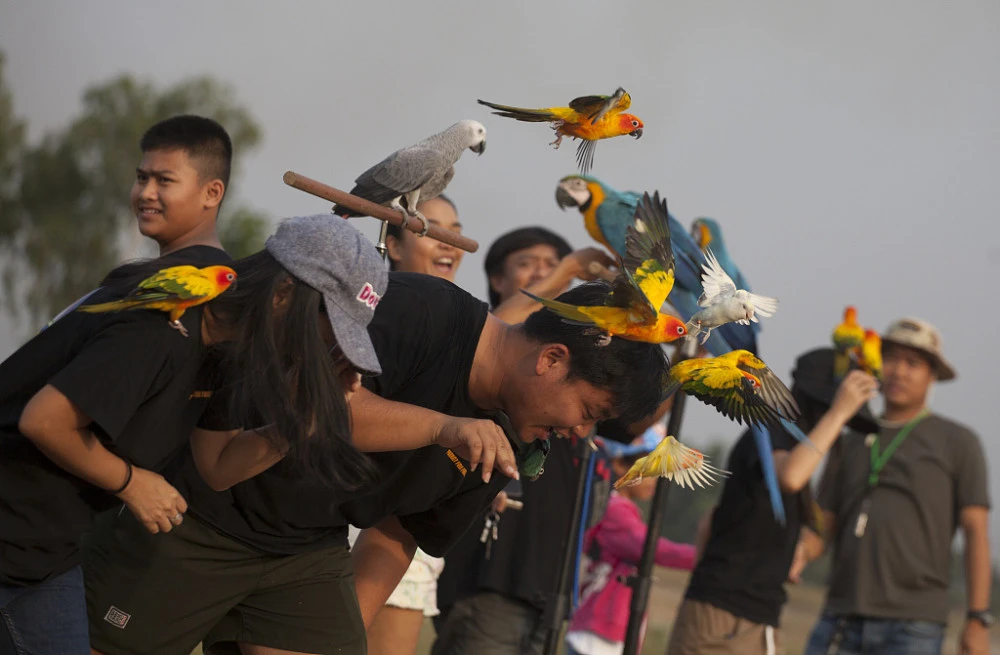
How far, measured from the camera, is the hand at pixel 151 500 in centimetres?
206

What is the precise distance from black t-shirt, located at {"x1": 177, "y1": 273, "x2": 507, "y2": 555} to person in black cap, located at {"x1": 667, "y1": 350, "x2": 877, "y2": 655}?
1.82 meters

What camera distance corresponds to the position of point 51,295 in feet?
62.5

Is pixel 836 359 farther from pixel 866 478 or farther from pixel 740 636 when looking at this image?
pixel 740 636

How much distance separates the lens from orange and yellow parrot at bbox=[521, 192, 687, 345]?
209 cm

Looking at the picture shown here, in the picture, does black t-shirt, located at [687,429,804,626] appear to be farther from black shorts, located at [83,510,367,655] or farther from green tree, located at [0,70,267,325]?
green tree, located at [0,70,267,325]

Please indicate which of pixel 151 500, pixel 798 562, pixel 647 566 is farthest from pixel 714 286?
pixel 798 562

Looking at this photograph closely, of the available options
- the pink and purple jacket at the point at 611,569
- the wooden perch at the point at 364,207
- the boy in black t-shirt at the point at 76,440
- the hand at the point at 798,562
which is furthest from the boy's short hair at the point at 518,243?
the boy in black t-shirt at the point at 76,440

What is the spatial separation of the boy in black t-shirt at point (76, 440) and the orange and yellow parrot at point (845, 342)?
9.41ft

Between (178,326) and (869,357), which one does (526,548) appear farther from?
(178,326)

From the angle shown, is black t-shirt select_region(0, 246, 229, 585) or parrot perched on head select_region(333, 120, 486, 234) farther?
parrot perched on head select_region(333, 120, 486, 234)

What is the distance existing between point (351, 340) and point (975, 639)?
366 cm

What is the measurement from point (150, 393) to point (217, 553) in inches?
23.6

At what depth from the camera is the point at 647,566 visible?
3.62 metres

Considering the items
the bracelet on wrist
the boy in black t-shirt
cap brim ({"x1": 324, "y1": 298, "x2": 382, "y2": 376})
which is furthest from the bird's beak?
the bracelet on wrist
